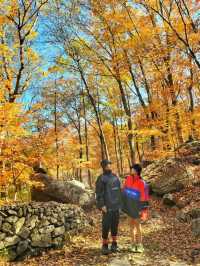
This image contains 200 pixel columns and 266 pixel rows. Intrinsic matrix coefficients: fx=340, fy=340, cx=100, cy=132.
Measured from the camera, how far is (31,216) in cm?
866

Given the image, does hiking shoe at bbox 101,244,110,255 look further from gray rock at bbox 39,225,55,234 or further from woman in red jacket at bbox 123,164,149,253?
gray rock at bbox 39,225,55,234

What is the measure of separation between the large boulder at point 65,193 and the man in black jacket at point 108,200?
6.18 metres

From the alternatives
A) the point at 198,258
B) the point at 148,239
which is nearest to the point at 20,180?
the point at 148,239

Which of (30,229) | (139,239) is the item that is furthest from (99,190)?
(30,229)

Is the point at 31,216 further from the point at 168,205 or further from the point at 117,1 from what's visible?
the point at 117,1

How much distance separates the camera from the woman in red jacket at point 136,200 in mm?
7988

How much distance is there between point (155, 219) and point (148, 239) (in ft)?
7.95

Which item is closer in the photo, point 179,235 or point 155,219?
point 179,235

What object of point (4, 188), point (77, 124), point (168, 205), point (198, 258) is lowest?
point (198, 258)

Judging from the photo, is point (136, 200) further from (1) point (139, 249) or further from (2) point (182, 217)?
(2) point (182, 217)

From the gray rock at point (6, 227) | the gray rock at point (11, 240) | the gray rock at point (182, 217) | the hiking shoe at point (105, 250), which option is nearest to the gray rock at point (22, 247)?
the gray rock at point (11, 240)

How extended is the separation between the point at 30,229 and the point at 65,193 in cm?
602

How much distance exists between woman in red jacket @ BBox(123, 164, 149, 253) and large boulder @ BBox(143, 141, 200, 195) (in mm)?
6405

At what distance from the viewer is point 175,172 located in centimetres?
1494
